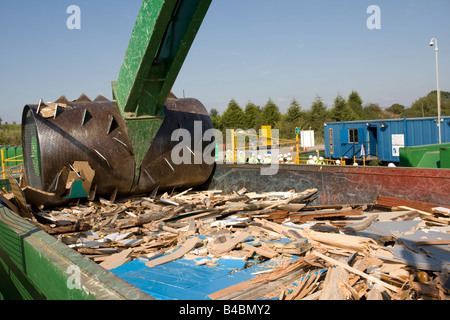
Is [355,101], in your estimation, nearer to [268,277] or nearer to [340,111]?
[340,111]

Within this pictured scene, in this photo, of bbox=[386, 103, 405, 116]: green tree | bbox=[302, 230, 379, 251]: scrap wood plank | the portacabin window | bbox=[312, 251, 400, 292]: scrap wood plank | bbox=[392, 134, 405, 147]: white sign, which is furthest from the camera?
bbox=[386, 103, 405, 116]: green tree

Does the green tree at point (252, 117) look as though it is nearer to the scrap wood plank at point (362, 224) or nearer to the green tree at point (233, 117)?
the green tree at point (233, 117)

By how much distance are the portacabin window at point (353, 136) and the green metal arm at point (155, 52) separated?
66.8 ft

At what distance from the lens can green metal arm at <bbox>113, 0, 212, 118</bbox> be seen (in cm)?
448

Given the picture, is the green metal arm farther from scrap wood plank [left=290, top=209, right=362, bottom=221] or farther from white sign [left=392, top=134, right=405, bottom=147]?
white sign [left=392, top=134, right=405, bottom=147]

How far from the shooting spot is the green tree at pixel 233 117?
1735 inches

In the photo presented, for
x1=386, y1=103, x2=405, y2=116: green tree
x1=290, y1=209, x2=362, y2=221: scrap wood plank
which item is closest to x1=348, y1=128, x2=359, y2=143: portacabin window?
x1=290, y1=209, x2=362, y2=221: scrap wood plank

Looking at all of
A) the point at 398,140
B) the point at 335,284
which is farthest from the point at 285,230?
the point at 398,140

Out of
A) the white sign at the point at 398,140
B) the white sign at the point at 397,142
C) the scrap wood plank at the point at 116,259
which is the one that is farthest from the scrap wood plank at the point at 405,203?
the white sign at the point at 398,140

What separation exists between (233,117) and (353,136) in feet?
70.0

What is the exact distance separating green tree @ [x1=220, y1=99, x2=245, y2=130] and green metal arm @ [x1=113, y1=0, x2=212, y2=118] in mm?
37946

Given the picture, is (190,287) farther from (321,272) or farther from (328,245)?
(328,245)

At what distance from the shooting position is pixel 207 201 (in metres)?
6.89
